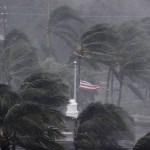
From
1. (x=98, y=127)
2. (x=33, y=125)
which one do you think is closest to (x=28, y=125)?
(x=33, y=125)

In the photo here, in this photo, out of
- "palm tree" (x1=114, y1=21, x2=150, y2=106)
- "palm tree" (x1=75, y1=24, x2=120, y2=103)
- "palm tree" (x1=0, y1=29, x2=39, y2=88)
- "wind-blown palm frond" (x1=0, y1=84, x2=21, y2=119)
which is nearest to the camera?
"wind-blown palm frond" (x1=0, y1=84, x2=21, y2=119)

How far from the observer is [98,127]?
794 inches

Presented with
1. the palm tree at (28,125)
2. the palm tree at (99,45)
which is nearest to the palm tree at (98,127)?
the palm tree at (28,125)

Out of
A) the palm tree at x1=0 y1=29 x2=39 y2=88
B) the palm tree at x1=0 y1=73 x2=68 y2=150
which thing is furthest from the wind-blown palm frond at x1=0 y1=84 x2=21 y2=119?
the palm tree at x1=0 y1=29 x2=39 y2=88

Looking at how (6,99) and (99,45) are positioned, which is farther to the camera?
(99,45)

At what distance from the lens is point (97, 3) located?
77625mm

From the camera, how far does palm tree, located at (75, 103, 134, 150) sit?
19.9m

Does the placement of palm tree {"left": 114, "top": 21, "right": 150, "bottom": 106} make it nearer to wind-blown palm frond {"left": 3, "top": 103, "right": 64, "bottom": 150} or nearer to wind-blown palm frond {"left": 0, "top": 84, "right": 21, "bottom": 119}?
wind-blown palm frond {"left": 0, "top": 84, "right": 21, "bottom": 119}

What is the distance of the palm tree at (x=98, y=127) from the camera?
1991 centimetres

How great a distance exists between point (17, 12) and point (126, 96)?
26.8m

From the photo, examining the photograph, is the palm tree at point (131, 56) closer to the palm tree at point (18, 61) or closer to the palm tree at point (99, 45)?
the palm tree at point (99, 45)

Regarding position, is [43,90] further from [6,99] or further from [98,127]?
[98,127]

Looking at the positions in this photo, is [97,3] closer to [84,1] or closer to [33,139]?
[84,1]

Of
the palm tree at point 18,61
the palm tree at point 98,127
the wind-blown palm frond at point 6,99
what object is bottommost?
the palm tree at point 98,127
